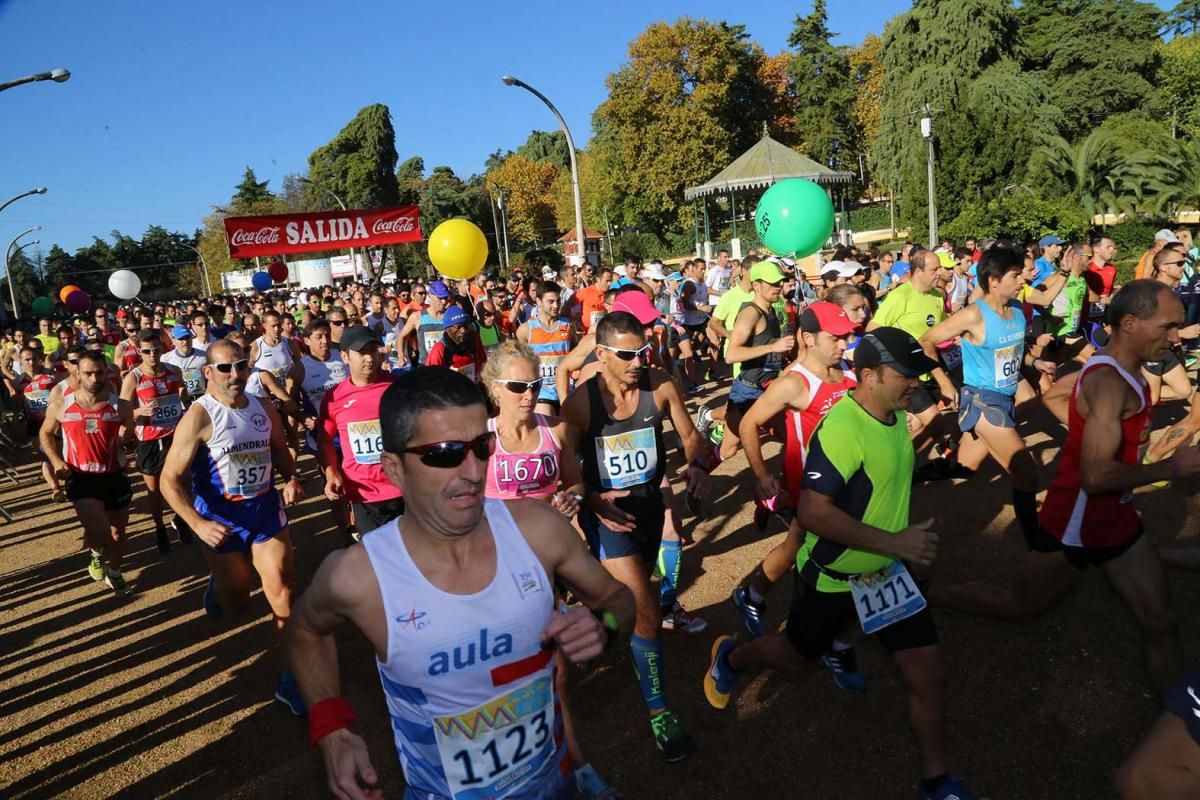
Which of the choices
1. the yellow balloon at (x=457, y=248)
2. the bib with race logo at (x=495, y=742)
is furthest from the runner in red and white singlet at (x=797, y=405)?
the yellow balloon at (x=457, y=248)

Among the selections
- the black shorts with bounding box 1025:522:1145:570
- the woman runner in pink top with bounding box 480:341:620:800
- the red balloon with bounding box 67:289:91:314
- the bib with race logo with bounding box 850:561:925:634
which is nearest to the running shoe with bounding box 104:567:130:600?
the woman runner in pink top with bounding box 480:341:620:800

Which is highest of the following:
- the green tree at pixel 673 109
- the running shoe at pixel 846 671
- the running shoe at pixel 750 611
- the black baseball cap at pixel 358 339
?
the green tree at pixel 673 109

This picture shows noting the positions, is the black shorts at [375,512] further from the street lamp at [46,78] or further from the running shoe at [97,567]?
the street lamp at [46,78]

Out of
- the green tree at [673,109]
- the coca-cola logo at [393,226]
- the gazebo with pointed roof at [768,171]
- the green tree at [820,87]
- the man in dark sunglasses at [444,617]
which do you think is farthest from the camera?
the green tree at [820,87]

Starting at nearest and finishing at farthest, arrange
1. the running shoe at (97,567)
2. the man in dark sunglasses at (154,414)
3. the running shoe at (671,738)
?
1. the running shoe at (671,738)
2. the running shoe at (97,567)
3. the man in dark sunglasses at (154,414)

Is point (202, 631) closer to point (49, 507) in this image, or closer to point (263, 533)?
point (263, 533)

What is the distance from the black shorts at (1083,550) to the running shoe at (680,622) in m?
2.06

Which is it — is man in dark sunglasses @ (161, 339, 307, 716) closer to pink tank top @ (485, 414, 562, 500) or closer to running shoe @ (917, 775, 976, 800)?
pink tank top @ (485, 414, 562, 500)

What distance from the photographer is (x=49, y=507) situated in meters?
10.5

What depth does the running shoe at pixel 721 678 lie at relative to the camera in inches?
156

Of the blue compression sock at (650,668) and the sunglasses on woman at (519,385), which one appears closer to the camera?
the blue compression sock at (650,668)

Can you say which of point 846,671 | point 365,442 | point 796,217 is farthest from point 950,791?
point 796,217

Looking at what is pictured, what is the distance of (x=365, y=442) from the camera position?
199 inches

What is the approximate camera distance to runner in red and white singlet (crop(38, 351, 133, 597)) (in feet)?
21.8
